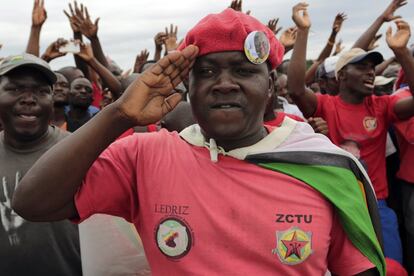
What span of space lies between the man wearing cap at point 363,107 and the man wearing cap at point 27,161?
6.32 feet

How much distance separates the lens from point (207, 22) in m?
1.59

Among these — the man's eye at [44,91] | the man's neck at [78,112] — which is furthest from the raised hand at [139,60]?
the man's eye at [44,91]

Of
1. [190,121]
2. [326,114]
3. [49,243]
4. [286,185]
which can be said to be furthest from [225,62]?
[326,114]

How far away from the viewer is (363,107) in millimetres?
4172

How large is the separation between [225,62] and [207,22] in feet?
0.44

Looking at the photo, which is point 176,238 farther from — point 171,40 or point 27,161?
point 171,40

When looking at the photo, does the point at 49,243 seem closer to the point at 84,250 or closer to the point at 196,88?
the point at 84,250

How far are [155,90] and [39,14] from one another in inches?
153

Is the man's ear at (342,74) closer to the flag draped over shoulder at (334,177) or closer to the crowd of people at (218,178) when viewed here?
the crowd of people at (218,178)

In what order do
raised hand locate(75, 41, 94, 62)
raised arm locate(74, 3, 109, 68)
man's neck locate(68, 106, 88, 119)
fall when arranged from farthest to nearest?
raised arm locate(74, 3, 109, 68) → raised hand locate(75, 41, 94, 62) → man's neck locate(68, 106, 88, 119)

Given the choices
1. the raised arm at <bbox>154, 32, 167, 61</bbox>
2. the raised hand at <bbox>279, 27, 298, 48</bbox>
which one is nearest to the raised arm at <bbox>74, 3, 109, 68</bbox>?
the raised arm at <bbox>154, 32, 167, 61</bbox>

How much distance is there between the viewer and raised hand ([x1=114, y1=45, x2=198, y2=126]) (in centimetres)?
145

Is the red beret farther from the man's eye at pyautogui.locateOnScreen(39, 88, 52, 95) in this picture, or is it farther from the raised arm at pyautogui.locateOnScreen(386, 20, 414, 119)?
the raised arm at pyautogui.locateOnScreen(386, 20, 414, 119)

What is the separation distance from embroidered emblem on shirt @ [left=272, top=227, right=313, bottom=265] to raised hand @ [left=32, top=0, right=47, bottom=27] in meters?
3.97
